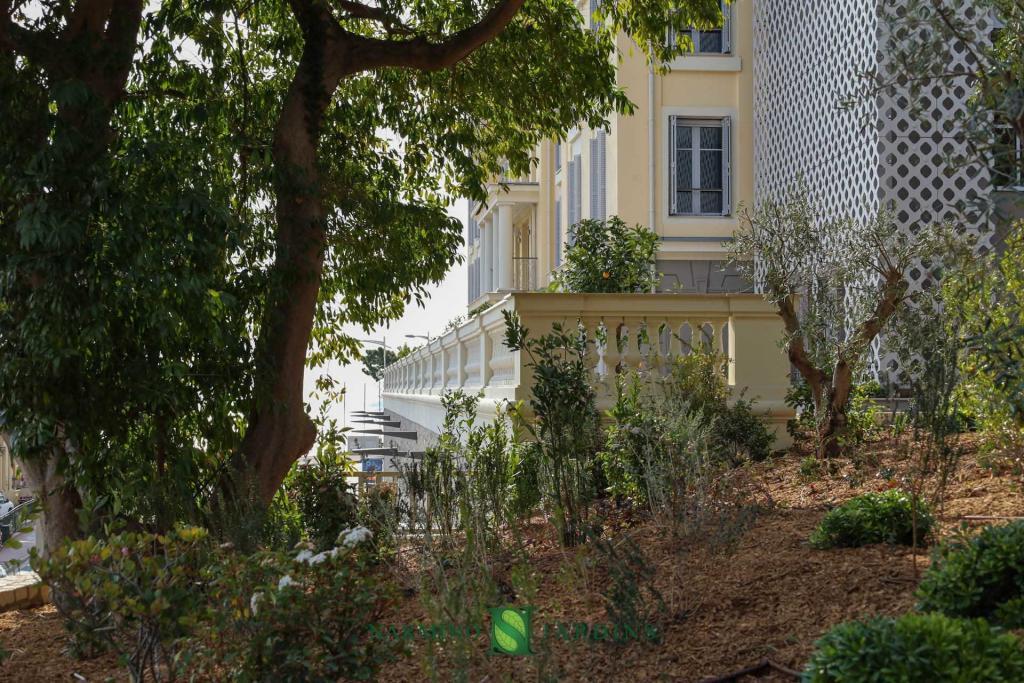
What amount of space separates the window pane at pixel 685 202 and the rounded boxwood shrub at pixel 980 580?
15381 millimetres

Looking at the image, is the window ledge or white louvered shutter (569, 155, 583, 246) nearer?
the window ledge

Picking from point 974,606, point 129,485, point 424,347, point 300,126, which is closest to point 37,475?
point 129,485

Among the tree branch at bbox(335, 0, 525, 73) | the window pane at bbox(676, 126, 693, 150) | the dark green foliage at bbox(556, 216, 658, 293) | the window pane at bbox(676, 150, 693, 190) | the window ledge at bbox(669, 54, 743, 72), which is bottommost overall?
the dark green foliage at bbox(556, 216, 658, 293)

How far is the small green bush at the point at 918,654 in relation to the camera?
328cm

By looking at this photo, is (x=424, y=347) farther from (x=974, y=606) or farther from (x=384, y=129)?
(x=974, y=606)

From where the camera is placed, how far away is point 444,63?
8.41 metres

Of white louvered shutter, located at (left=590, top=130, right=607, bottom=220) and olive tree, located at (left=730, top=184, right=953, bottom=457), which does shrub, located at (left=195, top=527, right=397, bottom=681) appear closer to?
olive tree, located at (left=730, top=184, right=953, bottom=457)

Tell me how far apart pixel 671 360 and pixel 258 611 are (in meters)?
5.92

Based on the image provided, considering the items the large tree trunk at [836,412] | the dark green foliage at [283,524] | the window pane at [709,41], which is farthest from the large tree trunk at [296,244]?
the window pane at [709,41]

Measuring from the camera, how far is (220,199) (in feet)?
22.3

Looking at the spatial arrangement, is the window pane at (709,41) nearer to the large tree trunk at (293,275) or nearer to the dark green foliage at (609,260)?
the dark green foliage at (609,260)

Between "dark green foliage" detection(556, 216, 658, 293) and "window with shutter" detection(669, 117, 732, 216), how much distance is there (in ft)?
17.7

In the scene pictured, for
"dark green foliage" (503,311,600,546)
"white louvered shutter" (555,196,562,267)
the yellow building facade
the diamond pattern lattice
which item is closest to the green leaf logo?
"dark green foliage" (503,311,600,546)

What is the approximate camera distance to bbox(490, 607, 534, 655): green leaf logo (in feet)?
14.6
